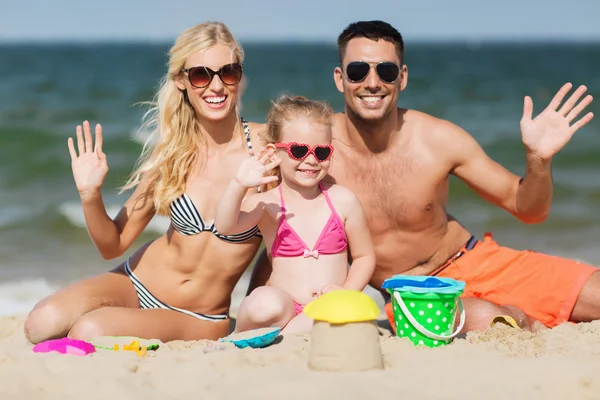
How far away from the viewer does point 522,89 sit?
92.0ft

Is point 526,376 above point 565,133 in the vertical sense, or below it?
below

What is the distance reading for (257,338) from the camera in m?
4.01

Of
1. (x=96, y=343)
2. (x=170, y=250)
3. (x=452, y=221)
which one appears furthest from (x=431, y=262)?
(x=96, y=343)

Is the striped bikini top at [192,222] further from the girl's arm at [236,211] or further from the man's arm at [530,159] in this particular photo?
the man's arm at [530,159]

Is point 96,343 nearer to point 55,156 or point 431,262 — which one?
point 431,262

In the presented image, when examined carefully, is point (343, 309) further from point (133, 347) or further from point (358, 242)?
point (133, 347)

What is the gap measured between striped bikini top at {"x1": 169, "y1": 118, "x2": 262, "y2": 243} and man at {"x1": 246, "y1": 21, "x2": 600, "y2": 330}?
68 centimetres

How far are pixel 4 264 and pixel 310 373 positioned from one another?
211 inches

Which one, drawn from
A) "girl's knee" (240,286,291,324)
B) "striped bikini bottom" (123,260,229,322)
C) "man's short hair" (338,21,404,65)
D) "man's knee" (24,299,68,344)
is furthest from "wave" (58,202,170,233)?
"girl's knee" (240,286,291,324)

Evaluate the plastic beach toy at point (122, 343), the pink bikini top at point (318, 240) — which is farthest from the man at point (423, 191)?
the plastic beach toy at point (122, 343)

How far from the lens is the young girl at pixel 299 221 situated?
4227 mm

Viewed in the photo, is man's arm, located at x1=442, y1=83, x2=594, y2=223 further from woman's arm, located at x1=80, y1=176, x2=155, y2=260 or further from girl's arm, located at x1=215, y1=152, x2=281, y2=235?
woman's arm, located at x1=80, y1=176, x2=155, y2=260

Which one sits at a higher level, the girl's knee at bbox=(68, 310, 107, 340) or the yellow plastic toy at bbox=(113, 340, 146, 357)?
the yellow plastic toy at bbox=(113, 340, 146, 357)

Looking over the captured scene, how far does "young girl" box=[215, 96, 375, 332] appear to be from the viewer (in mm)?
4227
